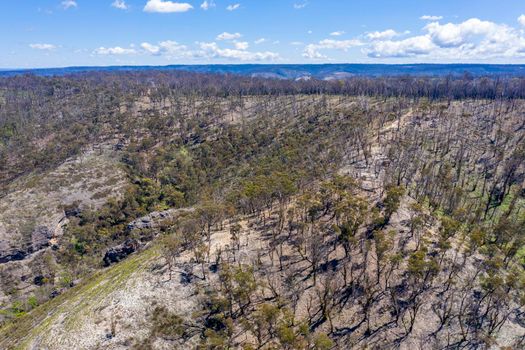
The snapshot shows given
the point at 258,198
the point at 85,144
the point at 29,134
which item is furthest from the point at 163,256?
the point at 29,134

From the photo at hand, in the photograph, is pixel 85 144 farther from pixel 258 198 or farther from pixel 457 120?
pixel 457 120

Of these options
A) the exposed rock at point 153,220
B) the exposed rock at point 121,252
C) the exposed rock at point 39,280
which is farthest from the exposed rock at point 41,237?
the exposed rock at point 153,220

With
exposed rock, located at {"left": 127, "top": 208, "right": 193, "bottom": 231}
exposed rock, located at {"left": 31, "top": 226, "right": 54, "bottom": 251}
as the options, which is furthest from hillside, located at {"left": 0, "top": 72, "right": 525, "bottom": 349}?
exposed rock, located at {"left": 127, "top": 208, "right": 193, "bottom": 231}

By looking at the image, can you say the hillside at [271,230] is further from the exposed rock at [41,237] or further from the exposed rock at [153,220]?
the exposed rock at [153,220]

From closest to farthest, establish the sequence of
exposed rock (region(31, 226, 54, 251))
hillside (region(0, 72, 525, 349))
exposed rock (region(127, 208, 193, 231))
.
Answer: hillside (region(0, 72, 525, 349))
exposed rock (region(127, 208, 193, 231))
exposed rock (region(31, 226, 54, 251))

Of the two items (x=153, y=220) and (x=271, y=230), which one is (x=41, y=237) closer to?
(x=153, y=220)

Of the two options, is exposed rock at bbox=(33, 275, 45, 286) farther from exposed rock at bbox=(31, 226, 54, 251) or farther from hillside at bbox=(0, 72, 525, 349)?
exposed rock at bbox=(31, 226, 54, 251)

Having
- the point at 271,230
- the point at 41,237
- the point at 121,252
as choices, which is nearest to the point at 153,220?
the point at 121,252
